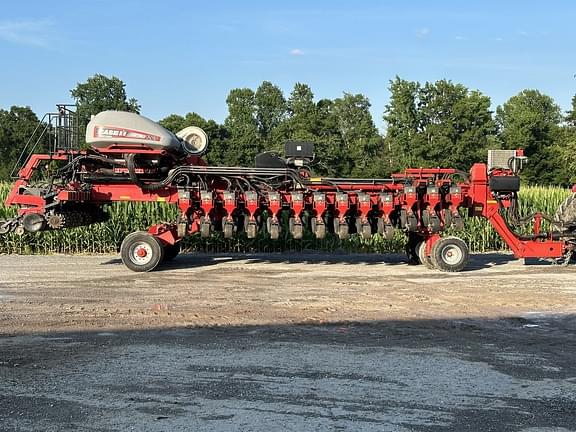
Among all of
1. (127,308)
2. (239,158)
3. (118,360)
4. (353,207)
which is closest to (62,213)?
(127,308)

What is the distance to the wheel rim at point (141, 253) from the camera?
14.8m

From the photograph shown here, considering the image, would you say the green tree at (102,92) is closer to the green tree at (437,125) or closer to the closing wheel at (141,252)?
the green tree at (437,125)

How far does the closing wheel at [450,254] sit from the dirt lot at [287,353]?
1066mm

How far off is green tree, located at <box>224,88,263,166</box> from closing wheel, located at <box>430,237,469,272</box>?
42.3 m

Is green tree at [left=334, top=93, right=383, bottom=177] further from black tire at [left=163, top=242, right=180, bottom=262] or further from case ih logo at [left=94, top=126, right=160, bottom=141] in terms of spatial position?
case ih logo at [left=94, top=126, right=160, bottom=141]

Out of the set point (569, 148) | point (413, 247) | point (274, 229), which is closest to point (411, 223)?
point (413, 247)

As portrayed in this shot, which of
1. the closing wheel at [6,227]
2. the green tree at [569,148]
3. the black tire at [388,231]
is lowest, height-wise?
the black tire at [388,231]

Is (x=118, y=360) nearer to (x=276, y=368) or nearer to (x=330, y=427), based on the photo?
(x=276, y=368)

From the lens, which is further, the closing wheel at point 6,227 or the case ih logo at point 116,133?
the closing wheel at point 6,227

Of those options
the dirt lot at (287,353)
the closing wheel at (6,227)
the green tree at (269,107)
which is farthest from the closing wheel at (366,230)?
the green tree at (269,107)

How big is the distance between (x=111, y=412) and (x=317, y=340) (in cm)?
330

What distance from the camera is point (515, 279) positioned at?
46.8 feet

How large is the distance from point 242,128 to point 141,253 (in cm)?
5258

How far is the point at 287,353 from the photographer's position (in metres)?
7.71
